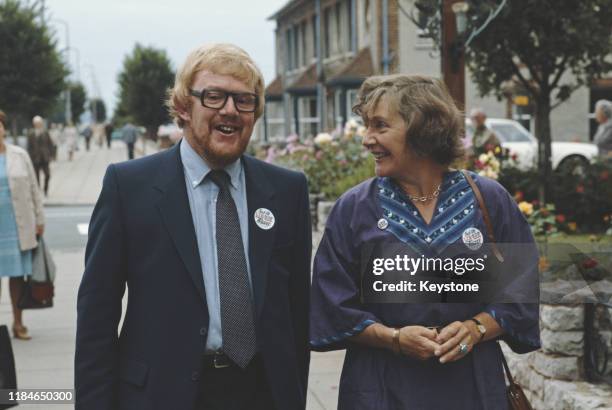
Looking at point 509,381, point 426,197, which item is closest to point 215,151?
point 426,197

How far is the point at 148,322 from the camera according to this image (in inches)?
123

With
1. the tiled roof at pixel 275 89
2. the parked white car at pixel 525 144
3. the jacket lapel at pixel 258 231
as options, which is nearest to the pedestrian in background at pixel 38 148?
the parked white car at pixel 525 144

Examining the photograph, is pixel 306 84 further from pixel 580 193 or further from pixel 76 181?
pixel 580 193

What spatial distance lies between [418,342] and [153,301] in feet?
2.68

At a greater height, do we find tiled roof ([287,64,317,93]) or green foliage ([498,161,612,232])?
tiled roof ([287,64,317,93])

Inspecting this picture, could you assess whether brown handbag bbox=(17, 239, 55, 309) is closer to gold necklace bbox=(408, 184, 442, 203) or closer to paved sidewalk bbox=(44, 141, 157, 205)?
gold necklace bbox=(408, 184, 442, 203)

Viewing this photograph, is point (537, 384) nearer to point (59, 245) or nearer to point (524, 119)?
point (59, 245)

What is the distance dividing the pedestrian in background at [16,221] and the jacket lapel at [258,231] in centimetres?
523

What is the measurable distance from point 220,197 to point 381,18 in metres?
30.0

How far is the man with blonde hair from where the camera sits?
122 inches

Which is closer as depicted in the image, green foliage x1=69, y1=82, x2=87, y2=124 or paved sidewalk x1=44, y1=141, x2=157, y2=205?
paved sidewalk x1=44, y1=141, x2=157, y2=205

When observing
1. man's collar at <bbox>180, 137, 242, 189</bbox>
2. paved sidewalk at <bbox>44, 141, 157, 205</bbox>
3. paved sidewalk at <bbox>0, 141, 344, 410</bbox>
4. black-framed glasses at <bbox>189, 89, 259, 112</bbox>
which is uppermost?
black-framed glasses at <bbox>189, 89, 259, 112</bbox>

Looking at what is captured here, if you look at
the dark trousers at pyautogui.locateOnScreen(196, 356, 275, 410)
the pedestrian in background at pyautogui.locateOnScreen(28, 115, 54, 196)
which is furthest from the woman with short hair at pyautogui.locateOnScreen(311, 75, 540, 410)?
the pedestrian in background at pyautogui.locateOnScreen(28, 115, 54, 196)

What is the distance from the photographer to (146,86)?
65062 mm
